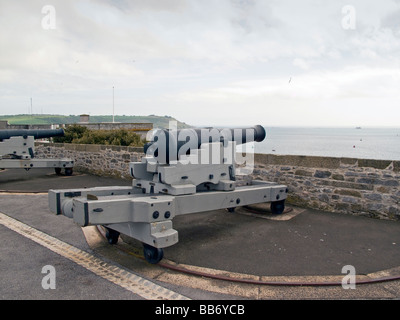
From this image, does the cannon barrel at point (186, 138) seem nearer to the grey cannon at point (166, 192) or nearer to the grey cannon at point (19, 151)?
the grey cannon at point (166, 192)

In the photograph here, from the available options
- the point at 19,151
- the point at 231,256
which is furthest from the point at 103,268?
the point at 19,151

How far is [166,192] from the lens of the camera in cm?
540

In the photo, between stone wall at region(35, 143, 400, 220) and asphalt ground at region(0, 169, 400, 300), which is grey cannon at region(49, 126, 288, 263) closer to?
asphalt ground at region(0, 169, 400, 300)

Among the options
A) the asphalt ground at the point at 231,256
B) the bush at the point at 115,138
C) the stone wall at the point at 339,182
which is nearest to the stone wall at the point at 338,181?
the stone wall at the point at 339,182

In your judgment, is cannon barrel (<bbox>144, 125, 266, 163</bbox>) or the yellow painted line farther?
cannon barrel (<bbox>144, 125, 266, 163</bbox>)

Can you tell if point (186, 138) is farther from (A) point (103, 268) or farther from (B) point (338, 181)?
(B) point (338, 181)

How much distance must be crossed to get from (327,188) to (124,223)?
4.59m

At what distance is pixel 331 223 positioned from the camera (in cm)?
654

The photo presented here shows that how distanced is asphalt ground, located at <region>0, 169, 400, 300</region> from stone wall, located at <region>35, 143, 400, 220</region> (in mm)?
276

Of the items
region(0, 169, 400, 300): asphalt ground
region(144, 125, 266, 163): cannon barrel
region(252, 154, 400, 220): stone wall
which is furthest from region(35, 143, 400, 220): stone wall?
region(144, 125, 266, 163): cannon barrel

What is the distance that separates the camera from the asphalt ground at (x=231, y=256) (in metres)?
3.91

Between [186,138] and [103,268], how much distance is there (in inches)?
92.3

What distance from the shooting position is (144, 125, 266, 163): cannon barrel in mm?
5383

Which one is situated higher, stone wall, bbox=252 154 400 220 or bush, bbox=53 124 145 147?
bush, bbox=53 124 145 147
